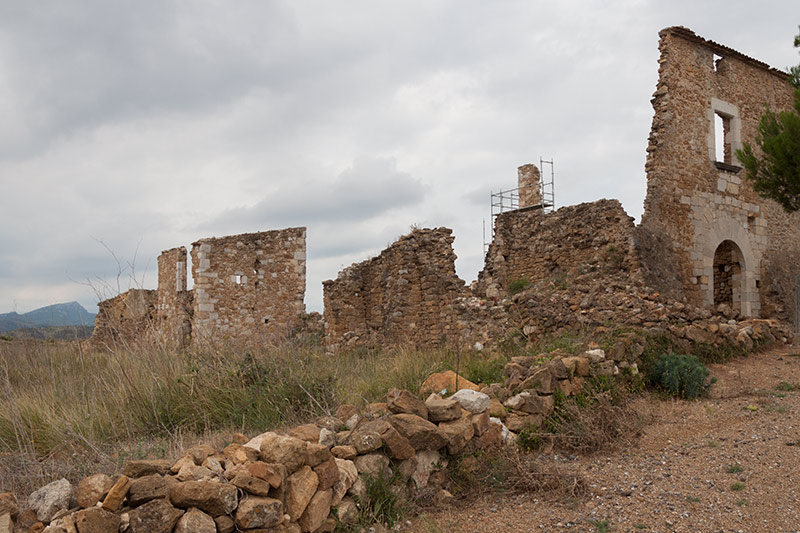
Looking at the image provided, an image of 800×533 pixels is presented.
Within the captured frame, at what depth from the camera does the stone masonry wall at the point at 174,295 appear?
1455 centimetres

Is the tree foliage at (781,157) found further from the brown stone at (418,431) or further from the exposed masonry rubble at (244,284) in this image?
the exposed masonry rubble at (244,284)

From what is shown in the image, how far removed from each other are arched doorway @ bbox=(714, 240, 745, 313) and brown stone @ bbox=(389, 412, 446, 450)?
12141 millimetres

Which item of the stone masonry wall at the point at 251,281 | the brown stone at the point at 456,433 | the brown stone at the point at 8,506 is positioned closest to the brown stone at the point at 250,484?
the brown stone at the point at 8,506

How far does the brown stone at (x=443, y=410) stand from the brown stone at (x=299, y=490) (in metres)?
1.26

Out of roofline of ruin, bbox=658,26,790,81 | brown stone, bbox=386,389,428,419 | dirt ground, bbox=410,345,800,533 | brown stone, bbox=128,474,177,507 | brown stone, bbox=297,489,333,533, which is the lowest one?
dirt ground, bbox=410,345,800,533

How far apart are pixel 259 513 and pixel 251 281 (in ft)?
38.3

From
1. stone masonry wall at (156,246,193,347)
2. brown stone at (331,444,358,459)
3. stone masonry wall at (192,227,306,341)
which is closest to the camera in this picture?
brown stone at (331,444,358,459)

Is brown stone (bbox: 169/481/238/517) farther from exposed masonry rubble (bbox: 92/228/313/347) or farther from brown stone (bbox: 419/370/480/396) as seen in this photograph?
exposed masonry rubble (bbox: 92/228/313/347)

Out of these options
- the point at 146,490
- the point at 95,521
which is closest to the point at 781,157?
the point at 146,490

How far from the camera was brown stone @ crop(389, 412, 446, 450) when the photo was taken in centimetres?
387

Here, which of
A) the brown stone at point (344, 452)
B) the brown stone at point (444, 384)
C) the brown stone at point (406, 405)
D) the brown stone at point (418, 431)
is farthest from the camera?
the brown stone at point (444, 384)

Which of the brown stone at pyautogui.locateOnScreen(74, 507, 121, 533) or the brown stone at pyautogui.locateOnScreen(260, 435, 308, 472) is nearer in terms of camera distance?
the brown stone at pyautogui.locateOnScreen(74, 507, 121, 533)

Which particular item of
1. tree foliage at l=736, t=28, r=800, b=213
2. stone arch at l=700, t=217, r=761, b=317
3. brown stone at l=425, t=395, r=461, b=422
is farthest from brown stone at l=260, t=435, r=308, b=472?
stone arch at l=700, t=217, r=761, b=317

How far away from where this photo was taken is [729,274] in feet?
46.1
